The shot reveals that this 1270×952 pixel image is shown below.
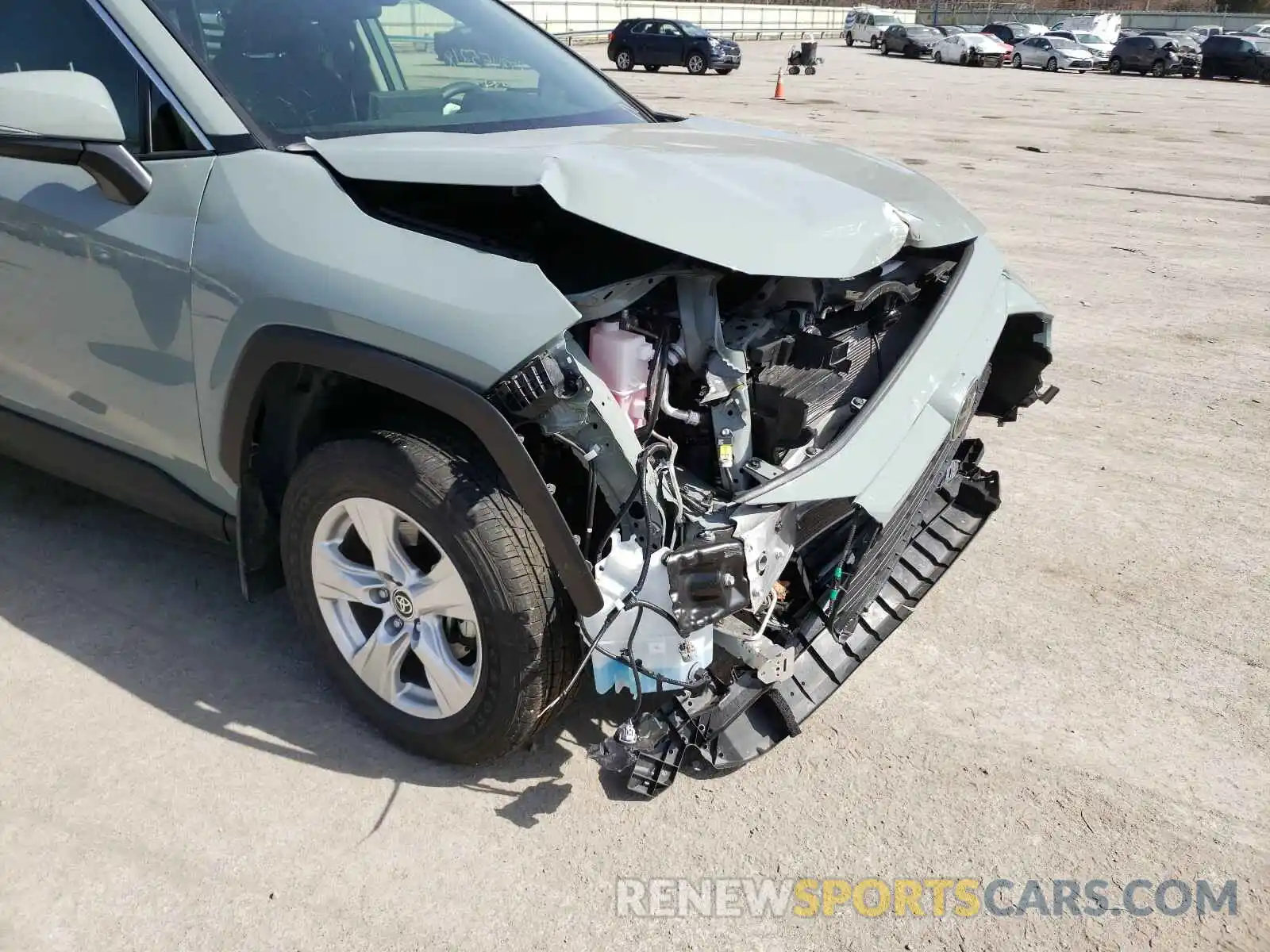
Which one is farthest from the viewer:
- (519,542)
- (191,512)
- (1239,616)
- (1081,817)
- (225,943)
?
(1239,616)

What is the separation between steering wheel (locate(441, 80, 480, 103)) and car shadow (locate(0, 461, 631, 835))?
68.8 inches

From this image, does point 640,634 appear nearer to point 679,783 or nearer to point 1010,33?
point 679,783

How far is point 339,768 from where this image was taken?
8.59ft

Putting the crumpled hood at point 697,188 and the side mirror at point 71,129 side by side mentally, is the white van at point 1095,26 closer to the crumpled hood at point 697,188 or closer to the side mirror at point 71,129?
the crumpled hood at point 697,188

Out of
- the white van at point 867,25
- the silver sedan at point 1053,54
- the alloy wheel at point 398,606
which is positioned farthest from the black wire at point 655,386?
the white van at point 867,25

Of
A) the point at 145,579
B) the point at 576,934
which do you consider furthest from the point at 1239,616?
the point at 145,579

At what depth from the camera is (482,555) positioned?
2260 mm

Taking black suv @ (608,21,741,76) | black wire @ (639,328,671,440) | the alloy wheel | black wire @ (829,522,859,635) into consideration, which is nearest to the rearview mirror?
the alloy wheel

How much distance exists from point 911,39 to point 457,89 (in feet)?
149

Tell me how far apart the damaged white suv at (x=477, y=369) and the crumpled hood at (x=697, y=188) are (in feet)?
0.05

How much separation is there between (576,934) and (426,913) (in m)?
0.34

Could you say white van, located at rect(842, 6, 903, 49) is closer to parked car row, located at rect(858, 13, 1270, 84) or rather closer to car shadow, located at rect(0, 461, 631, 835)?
parked car row, located at rect(858, 13, 1270, 84)

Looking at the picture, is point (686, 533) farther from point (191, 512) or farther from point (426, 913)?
point (191, 512)

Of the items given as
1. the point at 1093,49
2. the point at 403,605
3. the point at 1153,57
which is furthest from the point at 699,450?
the point at 1093,49
